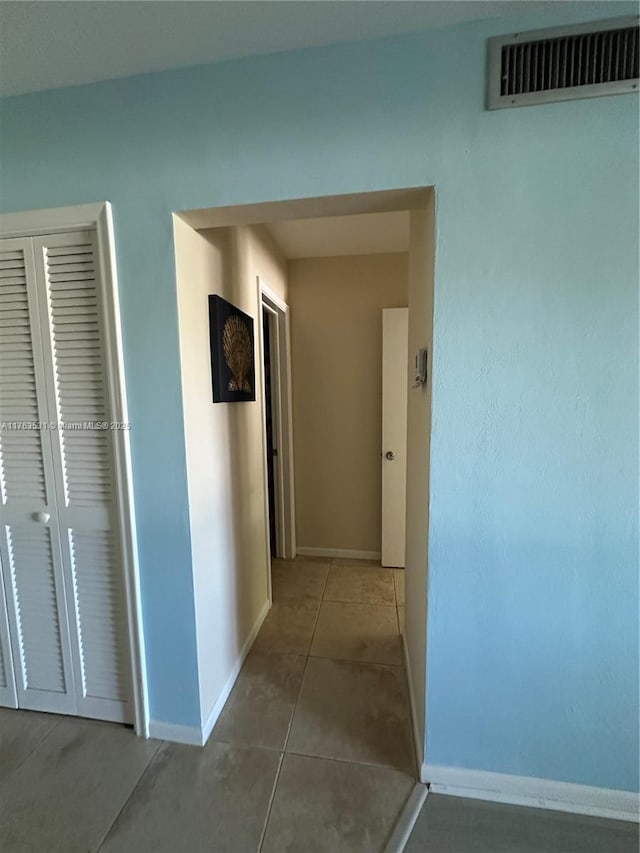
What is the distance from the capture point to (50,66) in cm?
119

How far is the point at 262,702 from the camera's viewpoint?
1680 mm

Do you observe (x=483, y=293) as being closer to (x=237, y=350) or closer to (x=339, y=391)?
(x=237, y=350)

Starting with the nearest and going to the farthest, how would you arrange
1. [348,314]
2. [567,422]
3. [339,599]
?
[567,422] → [339,599] → [348,314]

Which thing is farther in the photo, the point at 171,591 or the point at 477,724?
the point at 171,591

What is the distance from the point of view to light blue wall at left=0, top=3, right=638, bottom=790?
1.08 metres

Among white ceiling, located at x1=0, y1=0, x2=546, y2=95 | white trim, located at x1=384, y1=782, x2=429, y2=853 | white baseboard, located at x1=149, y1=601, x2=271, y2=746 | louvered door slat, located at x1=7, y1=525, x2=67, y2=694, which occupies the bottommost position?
white trim, located at x1=384, y1=782, x2=429, y2=853

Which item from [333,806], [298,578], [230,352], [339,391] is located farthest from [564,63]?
[298,578]

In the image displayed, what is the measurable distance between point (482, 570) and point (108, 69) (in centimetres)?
209

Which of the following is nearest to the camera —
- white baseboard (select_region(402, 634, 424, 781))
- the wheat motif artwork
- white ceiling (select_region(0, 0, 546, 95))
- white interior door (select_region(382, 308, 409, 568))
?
white ceiling (select_region(0, 0, 546, 95))

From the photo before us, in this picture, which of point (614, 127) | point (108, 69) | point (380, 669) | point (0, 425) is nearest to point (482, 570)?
point (380, 669)

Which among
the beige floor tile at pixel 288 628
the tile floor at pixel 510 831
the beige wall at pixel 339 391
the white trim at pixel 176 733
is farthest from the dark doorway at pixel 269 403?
the tile floor at pixel 510 831

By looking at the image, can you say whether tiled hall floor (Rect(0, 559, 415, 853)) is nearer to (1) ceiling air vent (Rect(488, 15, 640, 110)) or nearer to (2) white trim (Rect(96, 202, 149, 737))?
(2) white trim (Rect(96, 202, 149, 737))

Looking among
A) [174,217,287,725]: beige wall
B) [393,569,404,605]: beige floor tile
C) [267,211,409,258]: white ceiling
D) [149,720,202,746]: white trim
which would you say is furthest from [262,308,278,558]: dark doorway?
[149,720,202,746]: white trim

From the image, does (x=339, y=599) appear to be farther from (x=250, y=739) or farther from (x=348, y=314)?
(x=348, y=314)
